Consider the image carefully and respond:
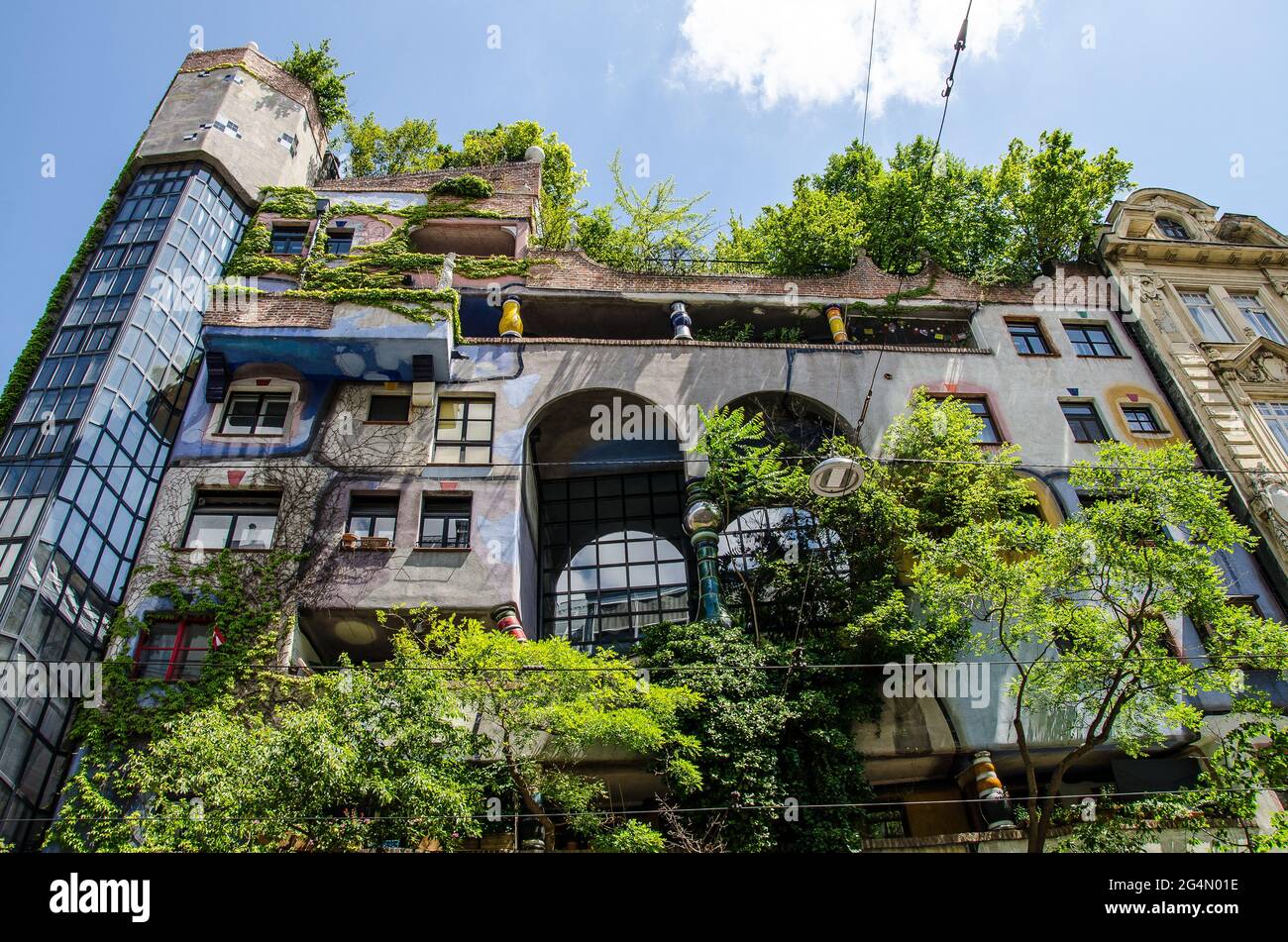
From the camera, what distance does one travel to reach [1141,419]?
24.0 meters

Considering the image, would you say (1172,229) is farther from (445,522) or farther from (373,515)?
(373,515)

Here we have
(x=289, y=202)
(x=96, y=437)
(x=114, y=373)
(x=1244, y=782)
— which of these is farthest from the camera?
(x=289, y=202)

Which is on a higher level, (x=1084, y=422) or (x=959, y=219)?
(x=959, y=219)

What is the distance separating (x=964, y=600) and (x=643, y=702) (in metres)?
5.81

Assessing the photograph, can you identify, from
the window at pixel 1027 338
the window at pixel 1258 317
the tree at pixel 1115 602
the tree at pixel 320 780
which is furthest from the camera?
the window at pixel 1258 317

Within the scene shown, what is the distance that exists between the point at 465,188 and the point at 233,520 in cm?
1187

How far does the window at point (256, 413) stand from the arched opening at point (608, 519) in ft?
17.6

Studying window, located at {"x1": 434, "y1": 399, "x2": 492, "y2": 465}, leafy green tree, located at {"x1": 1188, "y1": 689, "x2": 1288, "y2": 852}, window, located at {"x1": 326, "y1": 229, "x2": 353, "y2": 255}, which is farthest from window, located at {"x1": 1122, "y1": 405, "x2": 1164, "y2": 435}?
window, located at {"x1": 326, "y1": 229, "x2": 353, "y2": 255}

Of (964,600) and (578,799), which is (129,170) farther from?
(964,600)

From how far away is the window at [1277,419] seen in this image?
927 inches

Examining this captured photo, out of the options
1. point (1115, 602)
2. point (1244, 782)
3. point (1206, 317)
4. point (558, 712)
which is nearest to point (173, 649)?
point (558, 712)

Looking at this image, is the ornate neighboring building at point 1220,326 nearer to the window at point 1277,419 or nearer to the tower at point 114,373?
the window at point 1277,419

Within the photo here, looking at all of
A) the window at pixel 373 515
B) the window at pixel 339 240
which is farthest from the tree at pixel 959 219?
the window at pixel 373 515
